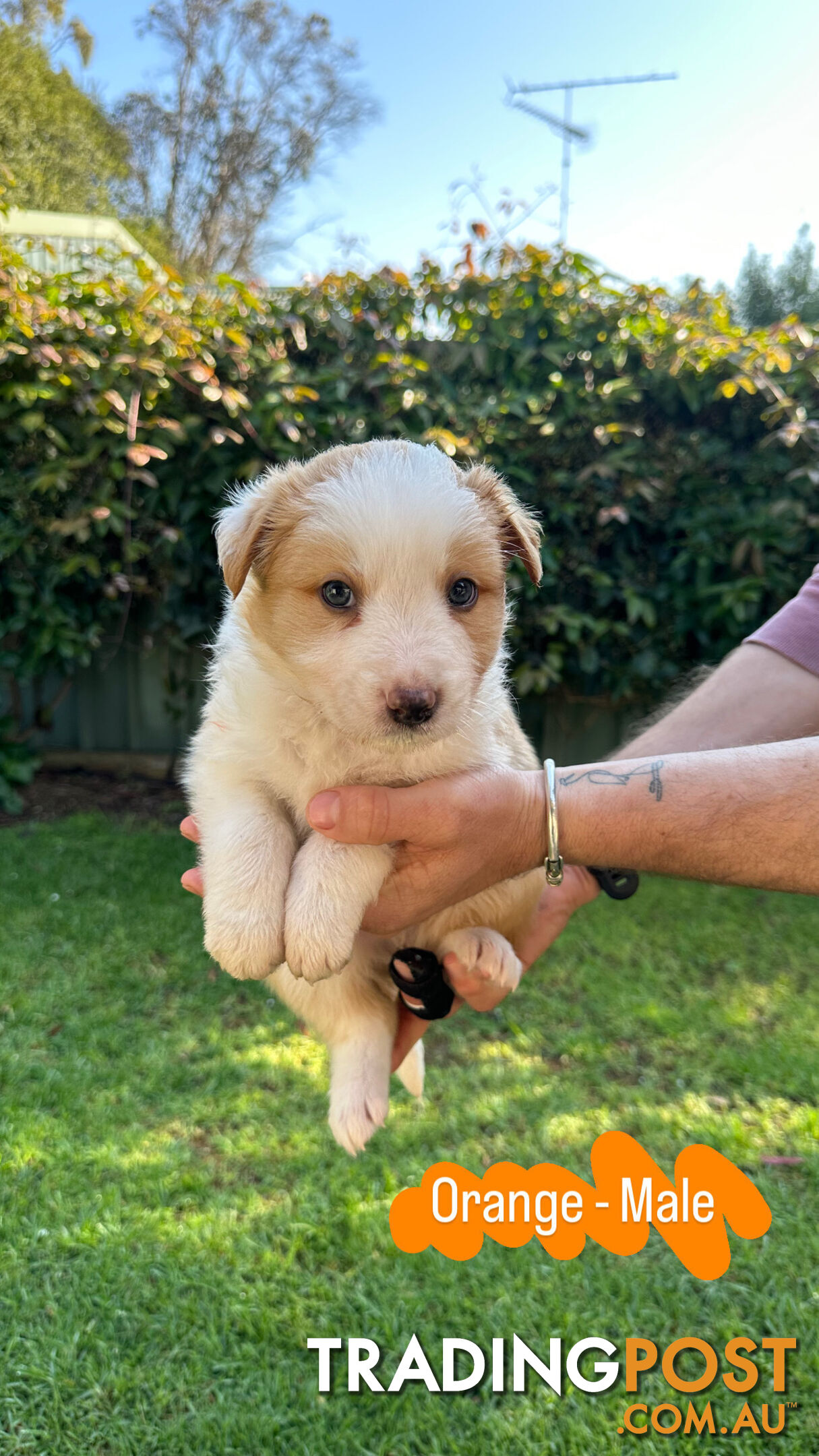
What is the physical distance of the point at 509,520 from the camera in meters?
2.11

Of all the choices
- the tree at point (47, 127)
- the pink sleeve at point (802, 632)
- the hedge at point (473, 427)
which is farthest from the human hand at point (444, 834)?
the tree at point (47, 127)

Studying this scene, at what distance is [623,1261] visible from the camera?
3078 mm

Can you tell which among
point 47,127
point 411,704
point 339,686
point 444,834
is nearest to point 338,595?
point 339,686

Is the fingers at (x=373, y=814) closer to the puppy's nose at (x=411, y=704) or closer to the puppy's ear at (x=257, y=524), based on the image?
the puppy's nose at (x=411, y=704)

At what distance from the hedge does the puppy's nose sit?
3.66 m

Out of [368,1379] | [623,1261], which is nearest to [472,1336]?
[368,1379]

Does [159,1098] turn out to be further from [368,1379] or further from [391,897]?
[391,897]

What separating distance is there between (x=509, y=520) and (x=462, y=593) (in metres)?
0.34

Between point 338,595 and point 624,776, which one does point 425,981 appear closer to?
point 624,776

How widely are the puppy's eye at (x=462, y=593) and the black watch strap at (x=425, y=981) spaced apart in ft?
2.93

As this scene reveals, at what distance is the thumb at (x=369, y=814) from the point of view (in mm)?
1894

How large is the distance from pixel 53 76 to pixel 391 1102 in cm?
1387

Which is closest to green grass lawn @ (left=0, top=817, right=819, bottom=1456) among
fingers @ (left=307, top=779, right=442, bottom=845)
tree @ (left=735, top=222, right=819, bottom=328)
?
fingers @ (left=307, top=779, right=442, bottom=845)

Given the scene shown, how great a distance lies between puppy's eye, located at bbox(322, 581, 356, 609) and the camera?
69.7 inches
